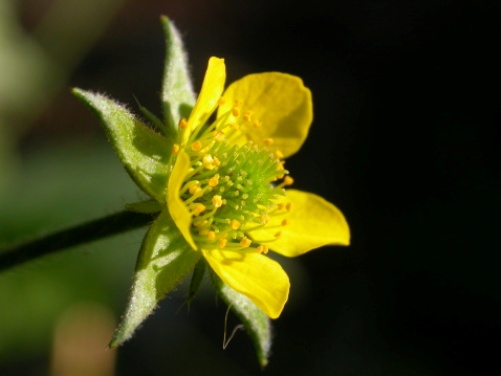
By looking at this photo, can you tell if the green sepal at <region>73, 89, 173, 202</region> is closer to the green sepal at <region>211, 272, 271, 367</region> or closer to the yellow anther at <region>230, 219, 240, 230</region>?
the yellow anther at <region>230, 219, 240, 230</region>

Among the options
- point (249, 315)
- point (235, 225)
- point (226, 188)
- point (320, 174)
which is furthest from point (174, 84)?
point (320, 174)

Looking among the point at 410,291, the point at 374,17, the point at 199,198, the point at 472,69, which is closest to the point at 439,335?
the point at 410,291

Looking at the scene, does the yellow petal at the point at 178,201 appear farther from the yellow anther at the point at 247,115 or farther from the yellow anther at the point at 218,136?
the yellow anther at the point at 247,115

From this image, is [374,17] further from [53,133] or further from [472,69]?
[53,133]

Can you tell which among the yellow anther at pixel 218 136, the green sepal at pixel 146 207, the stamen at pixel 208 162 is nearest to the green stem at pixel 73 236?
the green sepal at pixel 146 207

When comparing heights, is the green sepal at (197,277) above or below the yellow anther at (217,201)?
below

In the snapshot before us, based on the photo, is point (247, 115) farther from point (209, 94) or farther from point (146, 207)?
point (146, 207)
